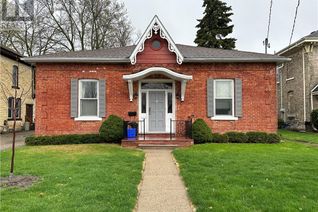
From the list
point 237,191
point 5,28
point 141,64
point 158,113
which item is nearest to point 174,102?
point 158,113

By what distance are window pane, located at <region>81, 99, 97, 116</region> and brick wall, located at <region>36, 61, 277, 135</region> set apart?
1.62ft

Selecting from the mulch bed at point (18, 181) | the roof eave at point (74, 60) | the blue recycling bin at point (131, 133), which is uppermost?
the roof eave at point (74, 60)

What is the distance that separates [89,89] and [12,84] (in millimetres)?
11093

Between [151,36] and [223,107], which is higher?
[151,36]

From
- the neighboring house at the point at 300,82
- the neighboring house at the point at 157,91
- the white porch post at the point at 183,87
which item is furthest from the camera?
the neighboring house at the point at 300,82

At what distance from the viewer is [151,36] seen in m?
15.1

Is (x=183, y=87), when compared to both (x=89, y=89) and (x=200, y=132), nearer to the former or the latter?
(x=200, y=132)

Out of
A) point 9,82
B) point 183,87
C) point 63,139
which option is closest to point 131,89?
point 183,87

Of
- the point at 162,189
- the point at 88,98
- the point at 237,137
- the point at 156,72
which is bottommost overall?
the point at 162,189

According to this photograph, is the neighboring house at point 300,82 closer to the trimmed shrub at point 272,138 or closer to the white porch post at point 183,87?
the trimmed shrub at point 272,138

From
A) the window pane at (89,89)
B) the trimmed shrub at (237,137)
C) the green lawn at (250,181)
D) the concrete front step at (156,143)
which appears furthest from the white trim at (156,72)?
the green lawn at (250,181)

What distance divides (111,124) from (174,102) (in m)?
A: 3.39

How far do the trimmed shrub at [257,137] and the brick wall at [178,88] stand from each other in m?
0.45

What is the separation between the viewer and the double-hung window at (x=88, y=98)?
15328 millimetres
